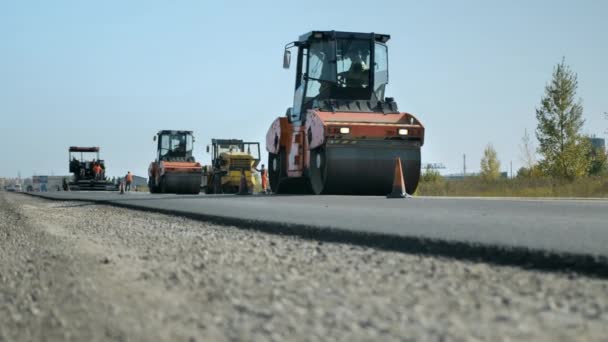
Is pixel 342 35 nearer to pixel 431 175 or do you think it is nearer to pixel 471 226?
pixel 471 226

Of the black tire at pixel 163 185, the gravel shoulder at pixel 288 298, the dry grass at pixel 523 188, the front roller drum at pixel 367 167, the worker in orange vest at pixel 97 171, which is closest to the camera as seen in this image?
the gravel shoulder at pixel 288 298

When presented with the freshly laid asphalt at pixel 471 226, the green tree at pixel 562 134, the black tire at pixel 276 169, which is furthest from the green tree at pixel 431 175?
the freshly laid asphalt at pixel 471 226

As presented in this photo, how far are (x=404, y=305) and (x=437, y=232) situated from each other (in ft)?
10.1

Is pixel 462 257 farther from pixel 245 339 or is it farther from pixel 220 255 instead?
pixel 245 339

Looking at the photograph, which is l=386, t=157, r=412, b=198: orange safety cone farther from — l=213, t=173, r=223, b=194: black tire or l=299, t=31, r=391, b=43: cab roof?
l=213, t=173, r=223, b=194: black tire

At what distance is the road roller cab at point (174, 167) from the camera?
3172 cm

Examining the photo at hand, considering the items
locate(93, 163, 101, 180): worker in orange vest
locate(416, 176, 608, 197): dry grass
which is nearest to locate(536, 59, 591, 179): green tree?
locate(416, 176, 608, 197): dry grass

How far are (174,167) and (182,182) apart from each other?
0.84 m

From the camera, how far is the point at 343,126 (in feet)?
51.6

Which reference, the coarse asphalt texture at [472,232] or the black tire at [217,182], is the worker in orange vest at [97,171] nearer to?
the black tire at [217,182]

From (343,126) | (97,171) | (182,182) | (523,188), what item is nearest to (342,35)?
(343,126)

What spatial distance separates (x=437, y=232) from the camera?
6004 mm

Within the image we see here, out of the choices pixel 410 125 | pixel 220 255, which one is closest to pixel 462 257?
pixel 220 255

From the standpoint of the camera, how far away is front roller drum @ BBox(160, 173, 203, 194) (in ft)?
104
